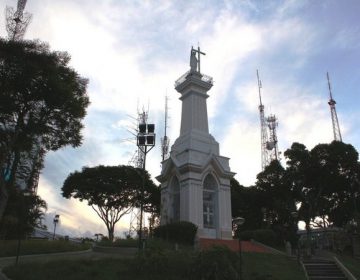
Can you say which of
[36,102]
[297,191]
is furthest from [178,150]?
[297,191]

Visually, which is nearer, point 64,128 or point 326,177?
point 64,128

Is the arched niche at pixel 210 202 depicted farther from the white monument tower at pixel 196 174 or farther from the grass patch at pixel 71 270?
the grass patch at pixel 71 270

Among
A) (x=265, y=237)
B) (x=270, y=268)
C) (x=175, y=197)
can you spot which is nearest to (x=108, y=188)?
(x=175, y=197)

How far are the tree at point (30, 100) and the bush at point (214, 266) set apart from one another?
14.3 m

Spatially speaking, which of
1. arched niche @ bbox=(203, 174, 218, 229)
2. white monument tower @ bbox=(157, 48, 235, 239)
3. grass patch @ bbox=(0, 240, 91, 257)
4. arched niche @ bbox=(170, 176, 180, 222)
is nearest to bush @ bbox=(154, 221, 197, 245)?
white monument tower @ bbox=(157, 48, 235, 239)

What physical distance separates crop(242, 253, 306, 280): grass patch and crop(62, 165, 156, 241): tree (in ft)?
70.1

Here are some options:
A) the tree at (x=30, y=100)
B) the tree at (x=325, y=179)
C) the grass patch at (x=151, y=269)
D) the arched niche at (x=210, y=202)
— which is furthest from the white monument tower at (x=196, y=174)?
the grass patch at (x=151, y=269)

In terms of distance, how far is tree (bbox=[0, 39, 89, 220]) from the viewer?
82.9 ft

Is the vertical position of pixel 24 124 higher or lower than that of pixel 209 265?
higher

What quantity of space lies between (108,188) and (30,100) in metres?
17.8

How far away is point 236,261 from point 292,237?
21808 millimetres

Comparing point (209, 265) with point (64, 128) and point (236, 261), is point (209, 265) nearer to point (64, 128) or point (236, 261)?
point (236, 261)

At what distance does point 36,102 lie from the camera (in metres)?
26.9

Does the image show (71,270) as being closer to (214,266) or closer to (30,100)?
(214,266)
